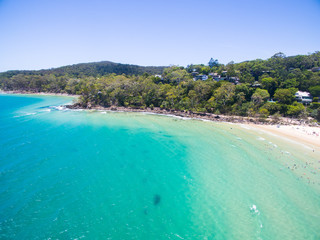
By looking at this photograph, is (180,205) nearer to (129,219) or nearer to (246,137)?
(129,219)

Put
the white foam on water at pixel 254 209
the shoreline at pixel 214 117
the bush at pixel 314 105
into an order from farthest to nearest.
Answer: the bush at pixel 314 105 < the shoreline at pixel 214 117 < the white foam on water at pixel 254 209

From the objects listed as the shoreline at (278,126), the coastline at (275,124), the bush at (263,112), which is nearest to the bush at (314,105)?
the coastline at (275,124)

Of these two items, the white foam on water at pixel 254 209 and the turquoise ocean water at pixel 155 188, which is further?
the white foam on water at pixel 254 209

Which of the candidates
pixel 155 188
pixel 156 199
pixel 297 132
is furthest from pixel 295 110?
pixel 156 199

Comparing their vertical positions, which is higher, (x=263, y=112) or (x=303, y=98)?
(x=303, y=98)

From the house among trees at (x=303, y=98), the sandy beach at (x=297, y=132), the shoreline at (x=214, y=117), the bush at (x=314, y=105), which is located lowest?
the sandy beach at (x=297, y=132)

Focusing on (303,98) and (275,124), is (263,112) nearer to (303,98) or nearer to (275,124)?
(275,124)

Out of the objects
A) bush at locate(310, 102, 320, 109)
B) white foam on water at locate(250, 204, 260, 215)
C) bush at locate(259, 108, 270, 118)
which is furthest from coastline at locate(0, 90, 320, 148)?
white foam on water at locate(250, 204, 260, 215)

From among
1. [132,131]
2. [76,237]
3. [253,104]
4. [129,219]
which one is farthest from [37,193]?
[253,104]

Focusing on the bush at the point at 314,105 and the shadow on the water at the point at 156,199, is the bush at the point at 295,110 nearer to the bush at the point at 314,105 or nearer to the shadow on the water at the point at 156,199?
the bush at the point at 314,105
